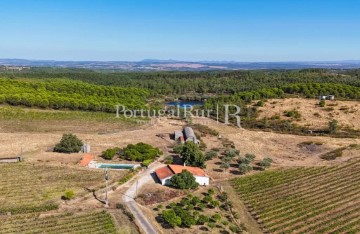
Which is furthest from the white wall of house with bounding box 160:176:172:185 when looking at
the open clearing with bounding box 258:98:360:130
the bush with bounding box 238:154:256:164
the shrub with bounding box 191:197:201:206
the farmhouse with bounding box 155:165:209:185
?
the open clearing with bounding box 258:98:360:130

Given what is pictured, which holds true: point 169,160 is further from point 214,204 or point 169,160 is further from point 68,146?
point 68,146

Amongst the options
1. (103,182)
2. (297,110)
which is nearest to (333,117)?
(297,110)

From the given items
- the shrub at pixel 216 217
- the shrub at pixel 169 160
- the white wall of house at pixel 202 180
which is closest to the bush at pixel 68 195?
the white wall of house at pixel 202 180

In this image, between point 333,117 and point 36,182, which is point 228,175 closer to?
point 36,182

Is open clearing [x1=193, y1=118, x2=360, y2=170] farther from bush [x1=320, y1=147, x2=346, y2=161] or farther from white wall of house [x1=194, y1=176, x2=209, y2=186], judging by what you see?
white wall of house [x1=194, y1=176, x2=209, y2=186]

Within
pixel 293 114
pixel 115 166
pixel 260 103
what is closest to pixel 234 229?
pixel 115 166

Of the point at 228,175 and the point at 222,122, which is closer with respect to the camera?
the point at 228,175
